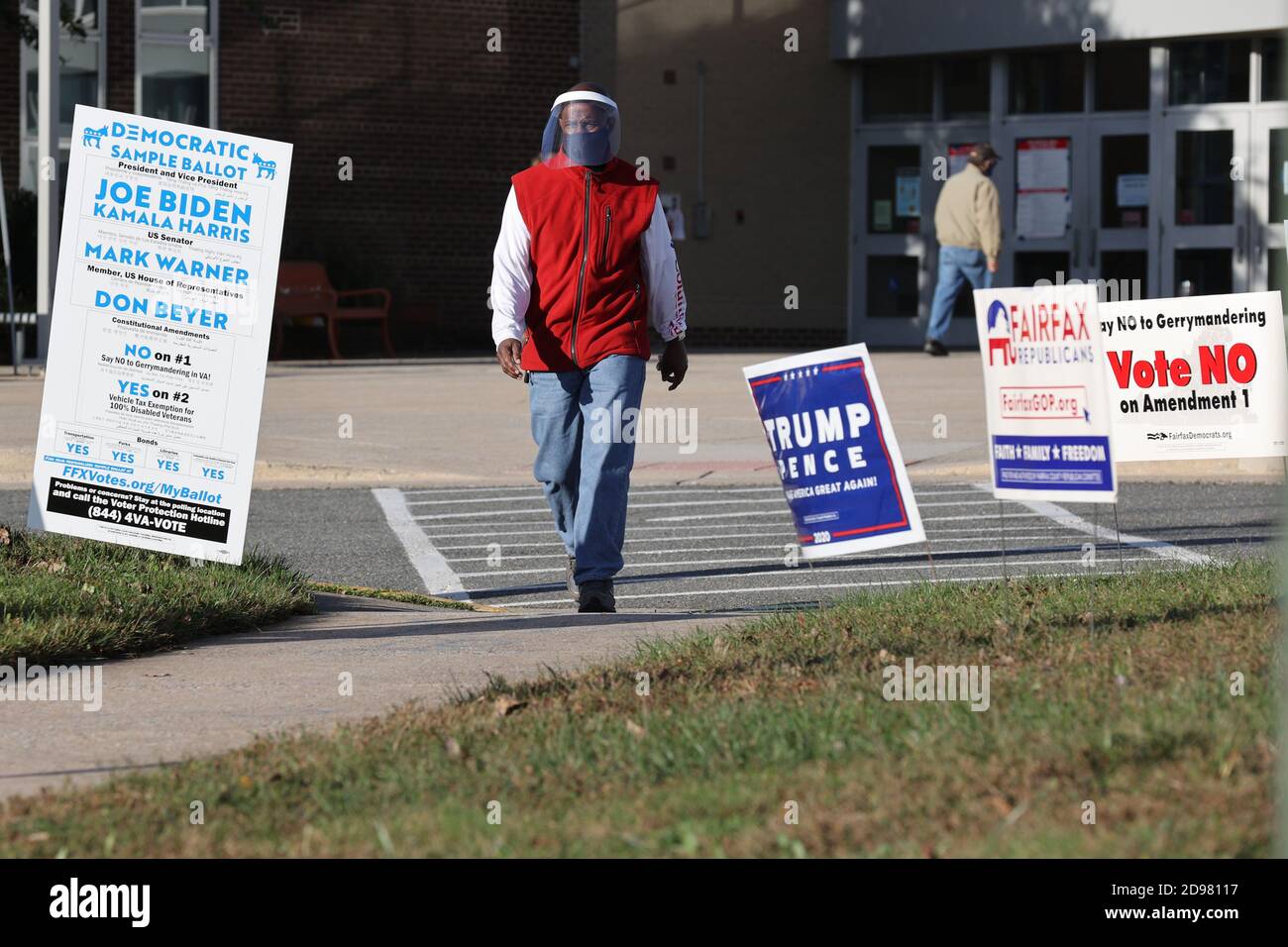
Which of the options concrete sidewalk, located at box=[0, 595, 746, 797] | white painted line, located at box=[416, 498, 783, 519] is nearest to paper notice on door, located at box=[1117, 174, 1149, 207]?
white painted line, located at box=[416, 498, 783, 519]

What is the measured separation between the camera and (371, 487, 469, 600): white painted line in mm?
9091

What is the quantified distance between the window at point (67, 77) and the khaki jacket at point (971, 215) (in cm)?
991

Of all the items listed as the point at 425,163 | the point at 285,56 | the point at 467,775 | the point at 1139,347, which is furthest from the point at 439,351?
the point at 467,775

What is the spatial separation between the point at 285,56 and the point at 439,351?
4.03 metres

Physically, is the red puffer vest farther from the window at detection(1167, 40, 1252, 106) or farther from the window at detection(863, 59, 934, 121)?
the window at detection(863, 59, 934, 121)

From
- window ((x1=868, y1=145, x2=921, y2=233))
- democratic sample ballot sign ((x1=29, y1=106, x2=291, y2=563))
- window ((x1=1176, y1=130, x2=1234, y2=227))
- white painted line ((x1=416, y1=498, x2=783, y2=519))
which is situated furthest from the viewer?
window ((x1=868, y1=145, x2=921, y2=233))

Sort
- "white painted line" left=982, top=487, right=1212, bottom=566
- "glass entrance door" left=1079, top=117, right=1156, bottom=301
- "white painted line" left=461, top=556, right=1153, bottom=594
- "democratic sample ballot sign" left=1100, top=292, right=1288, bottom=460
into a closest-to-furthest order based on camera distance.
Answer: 1. "democratic sample ballot sign" left=1100, top=292, right=1288, bottom=460
2. "white painted line" left=461, top=556, right=1153, bottom=594
3. "white painted line" left=982, top=487, right=1212, bottom=566
4. "glass entrance door" left=1079, top=117, right=1156, bottom=301

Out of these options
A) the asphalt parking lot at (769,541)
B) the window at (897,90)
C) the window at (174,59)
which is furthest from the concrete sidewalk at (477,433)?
the window at (897,90)

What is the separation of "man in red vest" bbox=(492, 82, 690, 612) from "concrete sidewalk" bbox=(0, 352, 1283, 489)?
5114mm

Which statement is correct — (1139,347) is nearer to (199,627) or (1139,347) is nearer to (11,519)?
(199,627)

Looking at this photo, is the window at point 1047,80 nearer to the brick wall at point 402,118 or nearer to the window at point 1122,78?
the window at point 1122,78

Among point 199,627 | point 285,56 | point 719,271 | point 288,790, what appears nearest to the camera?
point 288,790

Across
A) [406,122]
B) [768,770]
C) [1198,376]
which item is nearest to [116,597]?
[768,770]
